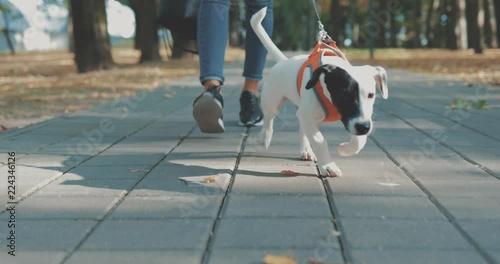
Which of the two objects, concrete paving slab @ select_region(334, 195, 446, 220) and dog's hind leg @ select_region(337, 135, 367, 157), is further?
dog's hind leg @ select_region(337, 135, 367, 157)

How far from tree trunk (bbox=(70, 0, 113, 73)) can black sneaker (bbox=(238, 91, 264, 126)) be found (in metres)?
11.0

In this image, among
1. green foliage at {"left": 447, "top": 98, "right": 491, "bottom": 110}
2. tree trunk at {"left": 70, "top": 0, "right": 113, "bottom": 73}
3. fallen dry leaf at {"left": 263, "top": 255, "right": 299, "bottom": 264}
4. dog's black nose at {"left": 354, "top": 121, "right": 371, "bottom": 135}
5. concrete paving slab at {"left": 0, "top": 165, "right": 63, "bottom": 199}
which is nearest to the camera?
fallen dry leaf at {"left": 263, "top": 255, "right": 299, "bottom": 264}

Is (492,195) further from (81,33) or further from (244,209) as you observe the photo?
(81,33)

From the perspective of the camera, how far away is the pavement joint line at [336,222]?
247 cm

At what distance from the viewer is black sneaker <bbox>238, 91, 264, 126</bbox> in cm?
575

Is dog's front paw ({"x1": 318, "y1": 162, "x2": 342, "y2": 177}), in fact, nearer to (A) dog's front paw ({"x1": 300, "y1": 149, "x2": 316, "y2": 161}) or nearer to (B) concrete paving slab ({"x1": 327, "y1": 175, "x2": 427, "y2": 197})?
(B) concrete paving slab ({"x1": 327, "y1": 175, "x2": 427, "y2": 197})

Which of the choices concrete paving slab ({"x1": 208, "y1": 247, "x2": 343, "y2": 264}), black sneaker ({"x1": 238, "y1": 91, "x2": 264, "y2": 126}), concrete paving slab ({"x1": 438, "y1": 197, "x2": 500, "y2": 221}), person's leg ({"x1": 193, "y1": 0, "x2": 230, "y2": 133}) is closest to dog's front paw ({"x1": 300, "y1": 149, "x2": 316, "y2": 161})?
person's leg ({"x1": 193, "y1": 0, "x2": 230, "y2": 133})

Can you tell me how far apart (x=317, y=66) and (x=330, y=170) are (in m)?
0.54

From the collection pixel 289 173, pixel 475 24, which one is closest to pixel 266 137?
pixel 289 173

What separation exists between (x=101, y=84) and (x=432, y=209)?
933 cm

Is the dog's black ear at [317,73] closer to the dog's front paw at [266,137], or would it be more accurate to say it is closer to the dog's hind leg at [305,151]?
the dog's hind leg at [305,151]

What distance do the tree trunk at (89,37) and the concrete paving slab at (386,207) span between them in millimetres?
13699

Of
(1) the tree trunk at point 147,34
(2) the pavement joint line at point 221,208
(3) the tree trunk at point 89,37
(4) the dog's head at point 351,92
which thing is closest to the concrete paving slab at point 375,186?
(4) the dog's head at point 351,92

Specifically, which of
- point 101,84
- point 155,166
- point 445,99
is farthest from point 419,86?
point 155,166
